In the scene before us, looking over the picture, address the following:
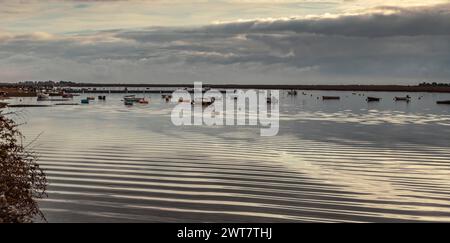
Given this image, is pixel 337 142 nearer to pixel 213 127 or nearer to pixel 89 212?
pixel 213 127

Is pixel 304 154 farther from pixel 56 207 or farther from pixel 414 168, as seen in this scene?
pixel 56 207

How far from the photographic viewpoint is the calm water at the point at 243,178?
1920 centimetres

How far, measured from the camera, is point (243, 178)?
25.9 metres

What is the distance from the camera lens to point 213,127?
58.7 meters

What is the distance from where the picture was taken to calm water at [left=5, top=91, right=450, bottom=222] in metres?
19.2

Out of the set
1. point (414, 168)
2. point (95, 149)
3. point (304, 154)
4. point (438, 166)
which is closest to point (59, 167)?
point (95, 149)

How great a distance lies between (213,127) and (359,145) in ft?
67.9

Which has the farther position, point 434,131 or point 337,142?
point 434,131

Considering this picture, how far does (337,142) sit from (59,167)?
24.4 meters
